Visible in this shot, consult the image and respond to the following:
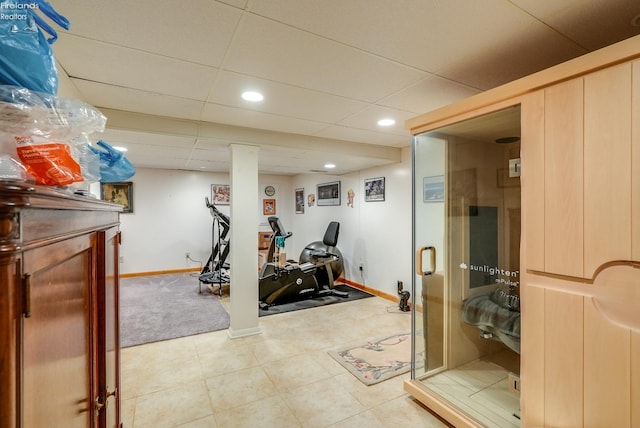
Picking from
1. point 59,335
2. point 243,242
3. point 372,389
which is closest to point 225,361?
point 243,242

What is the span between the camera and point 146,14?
136 cm

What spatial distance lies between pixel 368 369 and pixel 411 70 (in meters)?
2.44

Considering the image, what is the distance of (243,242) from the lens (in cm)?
336

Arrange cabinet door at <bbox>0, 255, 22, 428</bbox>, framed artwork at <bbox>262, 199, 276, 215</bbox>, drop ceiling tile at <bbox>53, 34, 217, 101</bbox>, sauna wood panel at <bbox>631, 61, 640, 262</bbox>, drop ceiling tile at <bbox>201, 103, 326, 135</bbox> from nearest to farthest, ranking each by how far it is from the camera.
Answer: cabinet door at <bbox>0, 255, 22, 428</bbox>
sauna wood panel at <bbox>631, 61, 640, 262</bbox>
drop ceiling tile at <bbox>53, 34, 217, 101</bbox>
drop ceiling tile at <bbox>201, 103, 326, 135</bbox>
framed artwork at <bbox>262, 199, 276, 215</bbox>

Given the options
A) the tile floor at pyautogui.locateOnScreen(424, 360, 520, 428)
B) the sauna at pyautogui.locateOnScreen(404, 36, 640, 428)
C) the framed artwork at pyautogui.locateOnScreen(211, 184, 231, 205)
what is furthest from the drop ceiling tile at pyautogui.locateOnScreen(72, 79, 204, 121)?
the framed artwork at pyautogui.locateOnScreen(211, 184, 231, 205)

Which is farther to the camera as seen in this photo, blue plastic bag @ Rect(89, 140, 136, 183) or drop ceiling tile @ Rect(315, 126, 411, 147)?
drop ceiling tile @ Rect(315, 126, 411, 147)

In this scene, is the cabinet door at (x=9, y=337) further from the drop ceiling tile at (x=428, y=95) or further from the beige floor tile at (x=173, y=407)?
the drop ceiling tile at (x=428, y=95)

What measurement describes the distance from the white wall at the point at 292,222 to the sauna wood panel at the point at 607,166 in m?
3.05

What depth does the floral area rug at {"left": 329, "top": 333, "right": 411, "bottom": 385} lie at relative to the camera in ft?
8.49

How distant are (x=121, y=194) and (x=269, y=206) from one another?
3068mm

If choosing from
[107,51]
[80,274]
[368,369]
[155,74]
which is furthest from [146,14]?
[368,369]

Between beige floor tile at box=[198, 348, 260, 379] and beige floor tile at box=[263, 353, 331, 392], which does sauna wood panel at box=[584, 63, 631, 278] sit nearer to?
beige floor tile at box=[263, 353, 331, 392]

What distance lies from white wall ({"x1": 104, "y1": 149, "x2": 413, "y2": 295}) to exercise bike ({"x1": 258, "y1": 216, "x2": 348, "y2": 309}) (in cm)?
55
